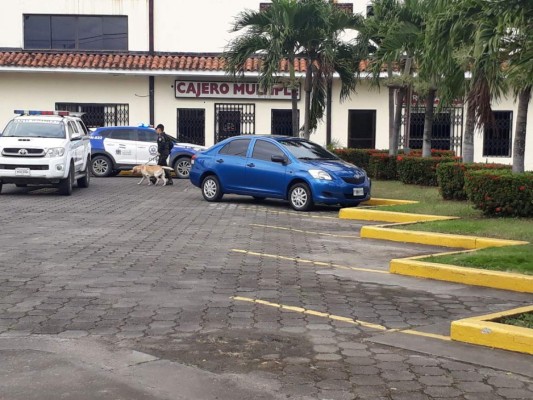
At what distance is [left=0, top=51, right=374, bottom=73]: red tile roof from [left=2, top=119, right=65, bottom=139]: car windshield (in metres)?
9.52

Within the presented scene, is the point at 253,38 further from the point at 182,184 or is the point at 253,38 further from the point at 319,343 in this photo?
the point at 319,343

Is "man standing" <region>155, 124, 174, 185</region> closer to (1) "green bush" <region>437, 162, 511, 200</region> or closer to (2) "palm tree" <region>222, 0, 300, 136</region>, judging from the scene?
(2) "palm tree" <region>222, 0, 300, 136</region>

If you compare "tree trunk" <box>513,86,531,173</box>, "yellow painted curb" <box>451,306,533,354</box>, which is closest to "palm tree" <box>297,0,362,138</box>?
"tree trunk" <box>513,86,531,173</box>

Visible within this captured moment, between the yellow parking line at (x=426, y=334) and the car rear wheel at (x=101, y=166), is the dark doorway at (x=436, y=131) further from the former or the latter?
the yellow parking line at (x=426, y=334)

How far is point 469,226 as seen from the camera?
527 inches

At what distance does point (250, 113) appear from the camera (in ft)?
103

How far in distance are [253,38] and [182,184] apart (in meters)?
4.65

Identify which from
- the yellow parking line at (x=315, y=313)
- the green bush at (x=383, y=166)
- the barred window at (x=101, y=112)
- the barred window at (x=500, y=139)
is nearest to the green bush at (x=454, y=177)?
the green bush at (x=383, y=166)

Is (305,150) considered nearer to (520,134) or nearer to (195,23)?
(520,134)

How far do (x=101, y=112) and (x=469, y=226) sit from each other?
67.4ft

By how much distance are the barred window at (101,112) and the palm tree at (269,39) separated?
8079 mm

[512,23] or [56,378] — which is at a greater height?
[512,23]

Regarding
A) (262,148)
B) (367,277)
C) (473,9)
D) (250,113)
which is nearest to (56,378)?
(367,277)

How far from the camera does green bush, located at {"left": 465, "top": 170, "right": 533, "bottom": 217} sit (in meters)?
14.3
